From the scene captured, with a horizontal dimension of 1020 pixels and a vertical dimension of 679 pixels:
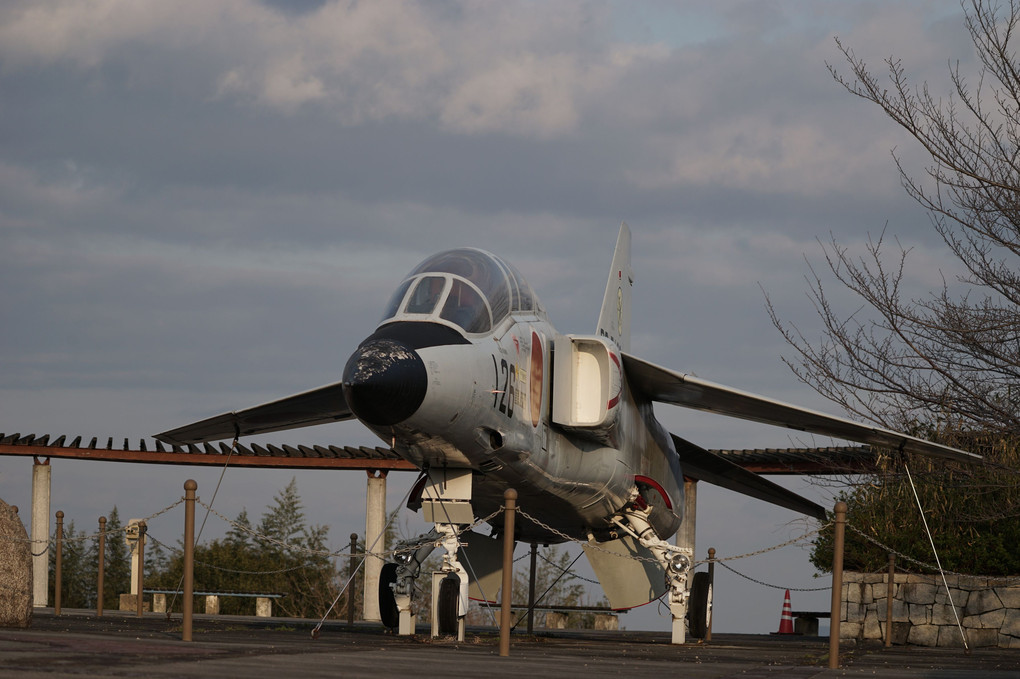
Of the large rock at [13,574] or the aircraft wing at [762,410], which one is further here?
the aircraft wing at [762,410]

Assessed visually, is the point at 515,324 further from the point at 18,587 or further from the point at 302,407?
the point at 18,587

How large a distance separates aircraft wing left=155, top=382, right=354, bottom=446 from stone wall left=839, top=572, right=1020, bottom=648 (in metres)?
8.53

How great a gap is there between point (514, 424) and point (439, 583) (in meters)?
1.63

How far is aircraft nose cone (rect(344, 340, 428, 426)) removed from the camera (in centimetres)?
830

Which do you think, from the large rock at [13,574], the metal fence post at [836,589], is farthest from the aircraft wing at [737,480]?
the large rock at [13,574]

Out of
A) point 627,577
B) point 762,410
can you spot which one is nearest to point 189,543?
point 627,577

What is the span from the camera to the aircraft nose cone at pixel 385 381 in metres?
8.30

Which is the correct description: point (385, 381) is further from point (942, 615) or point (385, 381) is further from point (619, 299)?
point (942, 615)

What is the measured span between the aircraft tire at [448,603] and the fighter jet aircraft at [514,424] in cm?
1

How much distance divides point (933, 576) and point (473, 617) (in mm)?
21114

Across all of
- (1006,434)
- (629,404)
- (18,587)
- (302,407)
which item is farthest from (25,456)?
(1006,434)

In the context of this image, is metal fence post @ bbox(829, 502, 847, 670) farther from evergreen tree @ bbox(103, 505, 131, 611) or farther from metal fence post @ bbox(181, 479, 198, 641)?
evergreen tree @ bbox(103, 505, 131, 611)

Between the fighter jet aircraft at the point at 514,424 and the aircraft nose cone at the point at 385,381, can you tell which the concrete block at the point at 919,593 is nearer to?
the fighter jet aircraft at the point at 514,424

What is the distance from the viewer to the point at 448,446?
9594 millimetres
